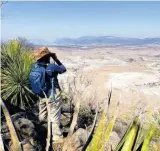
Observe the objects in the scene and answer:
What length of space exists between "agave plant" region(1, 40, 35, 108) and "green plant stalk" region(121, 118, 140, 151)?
241 inches

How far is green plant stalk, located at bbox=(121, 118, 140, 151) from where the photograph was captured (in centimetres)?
214

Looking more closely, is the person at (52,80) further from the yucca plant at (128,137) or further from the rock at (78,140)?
the yucca plant at (128,137)

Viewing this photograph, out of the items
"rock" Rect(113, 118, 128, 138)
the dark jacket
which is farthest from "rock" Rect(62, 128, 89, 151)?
"rock" Rect(113, 118, 128, 138)

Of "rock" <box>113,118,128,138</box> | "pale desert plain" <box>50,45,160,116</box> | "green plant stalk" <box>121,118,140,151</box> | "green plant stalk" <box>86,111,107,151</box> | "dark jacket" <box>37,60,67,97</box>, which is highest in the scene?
"green plant stalk" <box>121,118,140,151</box>

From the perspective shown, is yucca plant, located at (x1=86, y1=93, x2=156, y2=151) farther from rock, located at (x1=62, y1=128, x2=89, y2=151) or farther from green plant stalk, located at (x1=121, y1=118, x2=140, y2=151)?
rock, located at (x1=62, y1=128, x2=89, y2=151)

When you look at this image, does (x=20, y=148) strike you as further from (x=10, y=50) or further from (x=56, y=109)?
(x=10, y=50)

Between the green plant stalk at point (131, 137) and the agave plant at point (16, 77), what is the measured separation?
6120mm

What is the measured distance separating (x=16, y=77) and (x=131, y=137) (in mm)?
6349

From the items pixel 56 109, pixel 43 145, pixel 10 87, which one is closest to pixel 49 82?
pixel 56 109

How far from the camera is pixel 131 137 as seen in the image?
2.15 m

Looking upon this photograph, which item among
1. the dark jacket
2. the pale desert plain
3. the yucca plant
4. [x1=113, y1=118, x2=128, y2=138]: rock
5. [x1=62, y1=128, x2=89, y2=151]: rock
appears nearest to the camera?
the yucca plant

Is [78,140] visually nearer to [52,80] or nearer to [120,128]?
[52,80]

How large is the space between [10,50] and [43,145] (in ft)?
11.1

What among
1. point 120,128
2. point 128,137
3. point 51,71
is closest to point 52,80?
point 51,71
